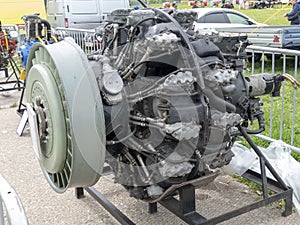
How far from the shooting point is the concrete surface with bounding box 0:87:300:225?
3.28 m

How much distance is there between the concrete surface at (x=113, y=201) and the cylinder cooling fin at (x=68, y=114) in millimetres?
828

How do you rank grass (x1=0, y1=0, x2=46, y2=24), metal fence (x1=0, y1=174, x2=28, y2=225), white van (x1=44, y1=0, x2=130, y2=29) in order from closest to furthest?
metal fence (x1=0, y1=174, x2=28, y2=225)
white van (x1=44, y1=0, x2=130, y2=29)
grass (x1=0, y1=0, x2=46, y2=24)

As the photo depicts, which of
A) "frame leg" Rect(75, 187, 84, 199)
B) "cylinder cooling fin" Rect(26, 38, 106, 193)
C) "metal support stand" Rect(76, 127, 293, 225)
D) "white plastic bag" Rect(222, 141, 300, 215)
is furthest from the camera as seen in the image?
"frame leg" Rect(75, 187, 84, 199)

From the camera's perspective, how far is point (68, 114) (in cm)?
225

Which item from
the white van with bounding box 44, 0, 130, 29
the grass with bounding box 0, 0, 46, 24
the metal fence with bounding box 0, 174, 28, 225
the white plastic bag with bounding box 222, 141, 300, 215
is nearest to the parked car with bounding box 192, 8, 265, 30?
the white van with bounding box 44, 0, 130, 29

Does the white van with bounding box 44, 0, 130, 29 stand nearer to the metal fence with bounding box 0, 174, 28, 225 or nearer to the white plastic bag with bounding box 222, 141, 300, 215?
the white plastic bag with bounding box 222, 141, 300, 215

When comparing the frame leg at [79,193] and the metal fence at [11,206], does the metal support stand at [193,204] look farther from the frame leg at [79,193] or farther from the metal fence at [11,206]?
the metal fence at [11,206]

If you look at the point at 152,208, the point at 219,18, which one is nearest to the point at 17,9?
the point at 219,18

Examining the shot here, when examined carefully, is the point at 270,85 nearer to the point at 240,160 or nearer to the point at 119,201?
the point at 240,160

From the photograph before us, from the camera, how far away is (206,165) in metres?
2.64

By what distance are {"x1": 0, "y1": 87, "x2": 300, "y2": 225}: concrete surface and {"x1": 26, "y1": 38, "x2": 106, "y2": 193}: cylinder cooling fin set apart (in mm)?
828

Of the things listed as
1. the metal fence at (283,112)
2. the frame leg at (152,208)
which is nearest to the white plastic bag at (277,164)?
the metal fence at (283,112)

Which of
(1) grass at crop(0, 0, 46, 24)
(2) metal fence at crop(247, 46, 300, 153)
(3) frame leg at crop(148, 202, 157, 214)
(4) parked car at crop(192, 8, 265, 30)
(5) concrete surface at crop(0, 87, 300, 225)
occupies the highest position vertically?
(1) grass at crop(0, 0, 46, 24)

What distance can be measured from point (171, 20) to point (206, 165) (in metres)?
0.93
